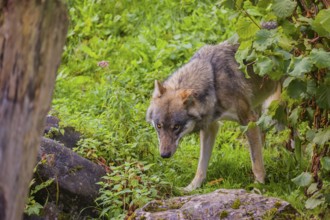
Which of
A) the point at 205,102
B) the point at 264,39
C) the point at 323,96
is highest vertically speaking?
the point at 264,39

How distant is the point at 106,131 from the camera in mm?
8555

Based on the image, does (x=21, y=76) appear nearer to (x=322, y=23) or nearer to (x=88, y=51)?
(x=322, y=23)

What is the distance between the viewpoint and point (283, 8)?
5.33 m

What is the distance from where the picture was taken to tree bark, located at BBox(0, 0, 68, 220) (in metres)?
3.08

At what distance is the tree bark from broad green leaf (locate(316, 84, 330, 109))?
2.68m

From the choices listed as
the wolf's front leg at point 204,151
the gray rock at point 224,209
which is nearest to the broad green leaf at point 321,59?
the gray rock at point 224,209

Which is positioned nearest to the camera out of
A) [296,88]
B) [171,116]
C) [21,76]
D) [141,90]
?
[21,76]

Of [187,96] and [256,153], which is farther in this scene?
[256,153]

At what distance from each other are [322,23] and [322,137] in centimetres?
95

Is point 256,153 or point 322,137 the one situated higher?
point 322,137

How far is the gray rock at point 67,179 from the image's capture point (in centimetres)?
707

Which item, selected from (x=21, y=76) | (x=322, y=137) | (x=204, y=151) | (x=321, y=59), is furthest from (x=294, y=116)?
(x=21, y=76)

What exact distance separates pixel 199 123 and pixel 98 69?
10.1 ft

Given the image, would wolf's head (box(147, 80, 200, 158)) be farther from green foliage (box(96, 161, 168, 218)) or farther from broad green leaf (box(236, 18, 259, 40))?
broad green leaf (box(236, 18, 259, 40))
